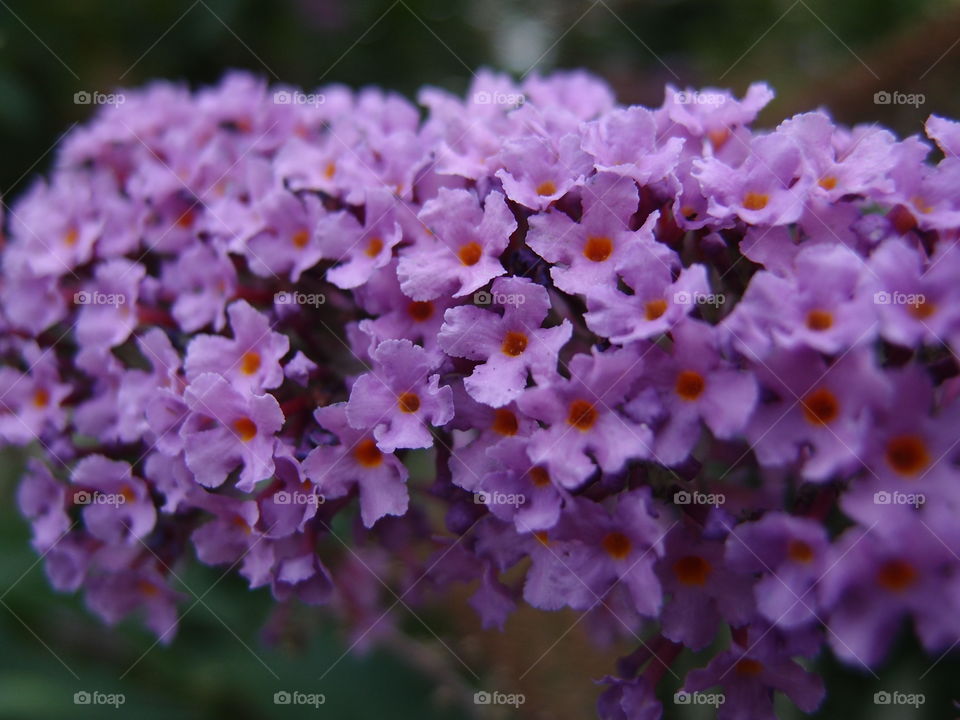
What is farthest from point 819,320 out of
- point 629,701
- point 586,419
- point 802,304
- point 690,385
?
point 629,701

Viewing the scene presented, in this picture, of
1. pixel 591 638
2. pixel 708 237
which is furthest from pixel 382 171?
pixel 591 638

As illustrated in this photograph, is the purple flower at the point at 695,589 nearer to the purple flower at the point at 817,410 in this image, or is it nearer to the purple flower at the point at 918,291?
the purple flower at the point at 817,410

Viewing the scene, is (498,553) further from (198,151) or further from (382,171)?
(198,151)

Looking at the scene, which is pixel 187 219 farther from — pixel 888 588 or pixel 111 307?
pixel 888 588

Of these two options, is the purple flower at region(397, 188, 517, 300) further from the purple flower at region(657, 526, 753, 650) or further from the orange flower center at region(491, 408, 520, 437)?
the purple flower at region(657, 526, 753, 650)

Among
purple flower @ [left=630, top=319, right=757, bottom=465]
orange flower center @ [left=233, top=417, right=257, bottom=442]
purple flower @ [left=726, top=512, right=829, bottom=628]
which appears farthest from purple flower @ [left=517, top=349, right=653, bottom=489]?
orange flower center @ [left=233, top=417, right=257, bottom=442]
